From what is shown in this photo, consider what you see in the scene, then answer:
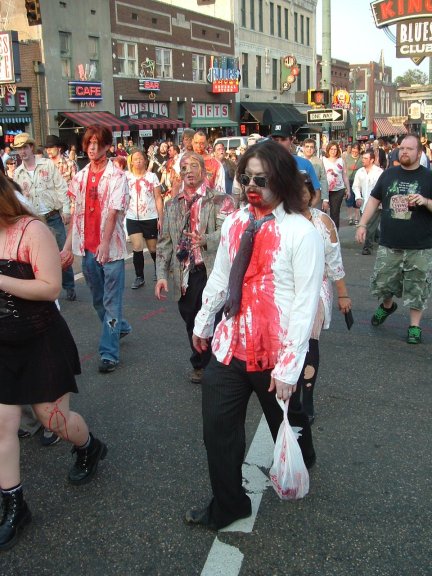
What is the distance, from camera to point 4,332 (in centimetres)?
288

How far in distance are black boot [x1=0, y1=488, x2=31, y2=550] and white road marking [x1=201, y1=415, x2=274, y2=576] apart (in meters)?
0.91

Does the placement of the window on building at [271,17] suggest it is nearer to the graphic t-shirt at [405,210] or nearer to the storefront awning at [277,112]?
the storefront awning at [277,112]

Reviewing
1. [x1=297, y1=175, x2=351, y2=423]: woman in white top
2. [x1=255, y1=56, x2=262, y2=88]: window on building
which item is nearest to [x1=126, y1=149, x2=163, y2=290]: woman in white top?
[x1=297, y1=175, x2=351, y2=423]: woman in white top

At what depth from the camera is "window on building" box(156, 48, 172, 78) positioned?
34.7m

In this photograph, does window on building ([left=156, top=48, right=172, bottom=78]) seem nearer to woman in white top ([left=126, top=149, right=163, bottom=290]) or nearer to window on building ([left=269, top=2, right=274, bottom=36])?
window on building ([left=269, top=2, right=274, bottom=36])

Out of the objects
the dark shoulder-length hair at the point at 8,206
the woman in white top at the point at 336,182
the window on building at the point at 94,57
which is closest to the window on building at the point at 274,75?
the window on building at the point at 94,57

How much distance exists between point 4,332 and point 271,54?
155 feet

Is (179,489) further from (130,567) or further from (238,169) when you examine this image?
(238,169)

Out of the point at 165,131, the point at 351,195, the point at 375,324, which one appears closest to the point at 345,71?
the point at 165,131

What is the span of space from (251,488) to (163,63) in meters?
34.6

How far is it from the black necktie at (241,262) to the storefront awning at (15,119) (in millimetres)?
24598

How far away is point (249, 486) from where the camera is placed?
3359 millimetres

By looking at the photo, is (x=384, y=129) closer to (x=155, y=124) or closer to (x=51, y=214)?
(x=155, y=124)

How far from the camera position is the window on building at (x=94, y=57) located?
2933 centimetres
